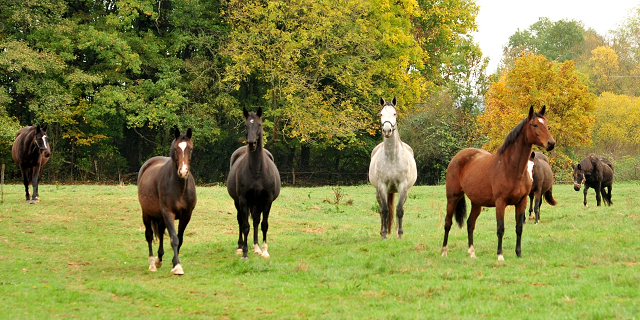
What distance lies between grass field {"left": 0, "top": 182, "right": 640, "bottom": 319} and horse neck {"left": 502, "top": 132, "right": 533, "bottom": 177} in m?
1.50

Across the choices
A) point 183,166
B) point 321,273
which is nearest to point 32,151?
point 183,166

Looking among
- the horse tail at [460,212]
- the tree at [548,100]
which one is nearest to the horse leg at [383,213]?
the horse tail at [460,212]

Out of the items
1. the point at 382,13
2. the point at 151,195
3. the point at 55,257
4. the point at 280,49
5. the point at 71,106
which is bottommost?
the point at 55,257

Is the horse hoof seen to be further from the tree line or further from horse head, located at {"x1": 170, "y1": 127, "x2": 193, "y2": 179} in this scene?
the tree line

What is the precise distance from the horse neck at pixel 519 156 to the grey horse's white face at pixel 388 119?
8.90 feet

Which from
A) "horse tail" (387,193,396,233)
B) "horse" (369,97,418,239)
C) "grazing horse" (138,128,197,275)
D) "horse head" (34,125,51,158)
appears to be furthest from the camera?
"horse head" (34,125,51,158)

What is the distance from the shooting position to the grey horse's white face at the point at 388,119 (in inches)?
468

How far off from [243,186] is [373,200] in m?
14.4

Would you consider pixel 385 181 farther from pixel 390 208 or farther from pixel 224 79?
pixel 224 79

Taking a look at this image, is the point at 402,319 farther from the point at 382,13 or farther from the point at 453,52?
the point at 453,52

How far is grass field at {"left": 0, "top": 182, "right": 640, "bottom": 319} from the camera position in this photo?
7.11 meters

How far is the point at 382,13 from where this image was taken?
36188 millimetres

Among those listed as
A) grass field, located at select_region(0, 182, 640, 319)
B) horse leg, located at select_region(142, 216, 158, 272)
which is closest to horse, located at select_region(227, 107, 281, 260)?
grass field, located at select_region(0, 182, 640, 319)

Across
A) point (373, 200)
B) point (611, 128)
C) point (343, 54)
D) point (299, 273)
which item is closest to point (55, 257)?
point (299, 273)
